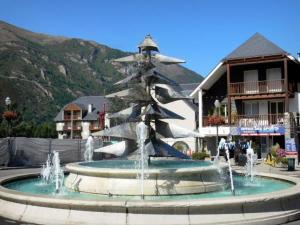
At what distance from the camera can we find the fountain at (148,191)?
8.87m

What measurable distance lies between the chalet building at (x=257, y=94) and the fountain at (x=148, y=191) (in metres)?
21.5

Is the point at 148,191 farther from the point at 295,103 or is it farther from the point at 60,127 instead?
the point at 60,127

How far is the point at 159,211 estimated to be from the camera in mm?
8828

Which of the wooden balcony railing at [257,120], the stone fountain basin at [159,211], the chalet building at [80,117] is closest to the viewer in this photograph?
the stone fountain basin at [159,211]

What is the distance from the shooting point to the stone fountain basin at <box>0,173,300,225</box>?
28.9 ft

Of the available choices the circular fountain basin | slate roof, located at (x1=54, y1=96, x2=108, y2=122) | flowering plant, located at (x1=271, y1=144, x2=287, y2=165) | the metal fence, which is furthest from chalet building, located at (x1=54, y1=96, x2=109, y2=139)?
the circular fountain basin

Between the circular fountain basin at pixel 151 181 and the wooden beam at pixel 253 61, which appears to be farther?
the wooden beam at pixel 253 61

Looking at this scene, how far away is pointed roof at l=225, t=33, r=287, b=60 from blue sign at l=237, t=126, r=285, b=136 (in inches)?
244

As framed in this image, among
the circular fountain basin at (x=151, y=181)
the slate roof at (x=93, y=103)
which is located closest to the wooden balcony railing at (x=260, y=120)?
the circular fountain basin at (x=151, y=181)

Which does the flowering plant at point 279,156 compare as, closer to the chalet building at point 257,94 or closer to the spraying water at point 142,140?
the chalet building at point 257,94

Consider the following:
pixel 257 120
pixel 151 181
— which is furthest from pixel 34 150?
pixel 151 181

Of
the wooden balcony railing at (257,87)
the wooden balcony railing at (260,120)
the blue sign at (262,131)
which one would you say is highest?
the wooden balcony railing at (257,87)

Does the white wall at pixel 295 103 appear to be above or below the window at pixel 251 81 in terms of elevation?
below

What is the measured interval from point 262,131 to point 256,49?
7530 mm
